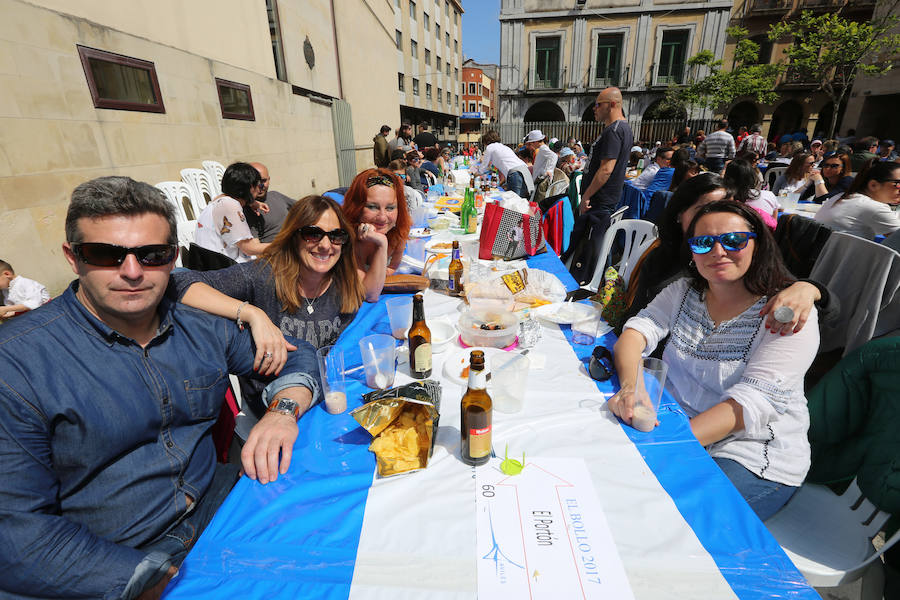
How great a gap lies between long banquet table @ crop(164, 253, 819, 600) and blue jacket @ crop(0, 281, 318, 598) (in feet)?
1.23

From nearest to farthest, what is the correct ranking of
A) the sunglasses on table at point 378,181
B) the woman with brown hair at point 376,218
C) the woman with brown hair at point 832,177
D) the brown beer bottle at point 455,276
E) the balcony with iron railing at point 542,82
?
the brown beer bottle at point 455,276 → the woman with brown hair at point 376,218 → the sunglasses on table at point 378,181 → the woman with brown hair at point 832,177 → the balcony with iron railing at point 542,82

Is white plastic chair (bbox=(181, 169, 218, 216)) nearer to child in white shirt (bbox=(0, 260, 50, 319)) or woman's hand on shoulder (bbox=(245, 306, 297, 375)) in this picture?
child in white shirt (bbox=(0, 260, 50, 319))

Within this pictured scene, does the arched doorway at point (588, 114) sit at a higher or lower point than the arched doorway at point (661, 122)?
higher

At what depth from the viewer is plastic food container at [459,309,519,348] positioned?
192 centimetres

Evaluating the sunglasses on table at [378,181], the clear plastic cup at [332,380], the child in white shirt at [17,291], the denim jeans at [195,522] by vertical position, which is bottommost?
the denim jeans at [195,522]

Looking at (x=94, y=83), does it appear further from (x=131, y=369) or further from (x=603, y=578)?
(x=603, y=578)

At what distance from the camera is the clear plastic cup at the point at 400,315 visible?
1.97 meters

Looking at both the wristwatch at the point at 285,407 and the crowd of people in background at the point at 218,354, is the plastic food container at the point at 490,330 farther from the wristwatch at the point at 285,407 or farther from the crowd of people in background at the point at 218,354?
the wristwatch at the point at 285,407

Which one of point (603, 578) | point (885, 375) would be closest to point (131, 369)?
point (603, 578)

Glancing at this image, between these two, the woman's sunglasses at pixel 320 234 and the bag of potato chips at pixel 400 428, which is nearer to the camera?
the bag of potato chips at pixel 400 428

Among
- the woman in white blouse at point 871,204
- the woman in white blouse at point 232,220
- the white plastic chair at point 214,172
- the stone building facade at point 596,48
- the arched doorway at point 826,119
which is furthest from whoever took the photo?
the stone building facade at point 596,48

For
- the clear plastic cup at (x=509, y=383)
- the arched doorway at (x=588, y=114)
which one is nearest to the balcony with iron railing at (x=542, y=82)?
the arched doorway at (x=588, y=114)

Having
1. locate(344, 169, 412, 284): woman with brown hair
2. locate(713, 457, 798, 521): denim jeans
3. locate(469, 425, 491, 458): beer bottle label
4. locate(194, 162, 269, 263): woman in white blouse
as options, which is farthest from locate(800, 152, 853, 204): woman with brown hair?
locate(194, 162, 269, 263): woman in white blouse

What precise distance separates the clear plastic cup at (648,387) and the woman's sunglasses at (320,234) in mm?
1601
